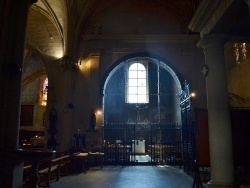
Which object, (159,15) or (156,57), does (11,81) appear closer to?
(156,57)

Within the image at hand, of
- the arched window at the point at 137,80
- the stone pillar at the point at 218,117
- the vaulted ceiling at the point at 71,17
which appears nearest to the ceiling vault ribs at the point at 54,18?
the vaulted ceiling at the point at 71,17

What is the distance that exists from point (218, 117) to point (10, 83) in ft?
14.2

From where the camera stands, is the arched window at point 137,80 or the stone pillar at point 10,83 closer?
the stone pillar at point 10,83

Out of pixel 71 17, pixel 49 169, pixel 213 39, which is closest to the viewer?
pixel 213 39

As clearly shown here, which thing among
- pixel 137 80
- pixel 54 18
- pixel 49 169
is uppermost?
pixel 54 18

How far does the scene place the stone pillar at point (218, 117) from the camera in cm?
555

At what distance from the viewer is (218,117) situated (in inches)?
228

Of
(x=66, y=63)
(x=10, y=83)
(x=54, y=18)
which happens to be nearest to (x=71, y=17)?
(x=54, y=18)

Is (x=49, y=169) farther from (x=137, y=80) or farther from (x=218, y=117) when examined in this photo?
(x=137, y=80)

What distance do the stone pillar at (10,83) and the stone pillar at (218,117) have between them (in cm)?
394

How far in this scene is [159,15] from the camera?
1445 cm

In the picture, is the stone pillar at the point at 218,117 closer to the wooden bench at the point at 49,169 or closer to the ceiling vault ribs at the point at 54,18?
the wooden bench at the point at 49,169

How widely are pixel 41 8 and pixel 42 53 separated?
2.22m

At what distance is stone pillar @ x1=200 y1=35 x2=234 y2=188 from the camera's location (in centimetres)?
555
